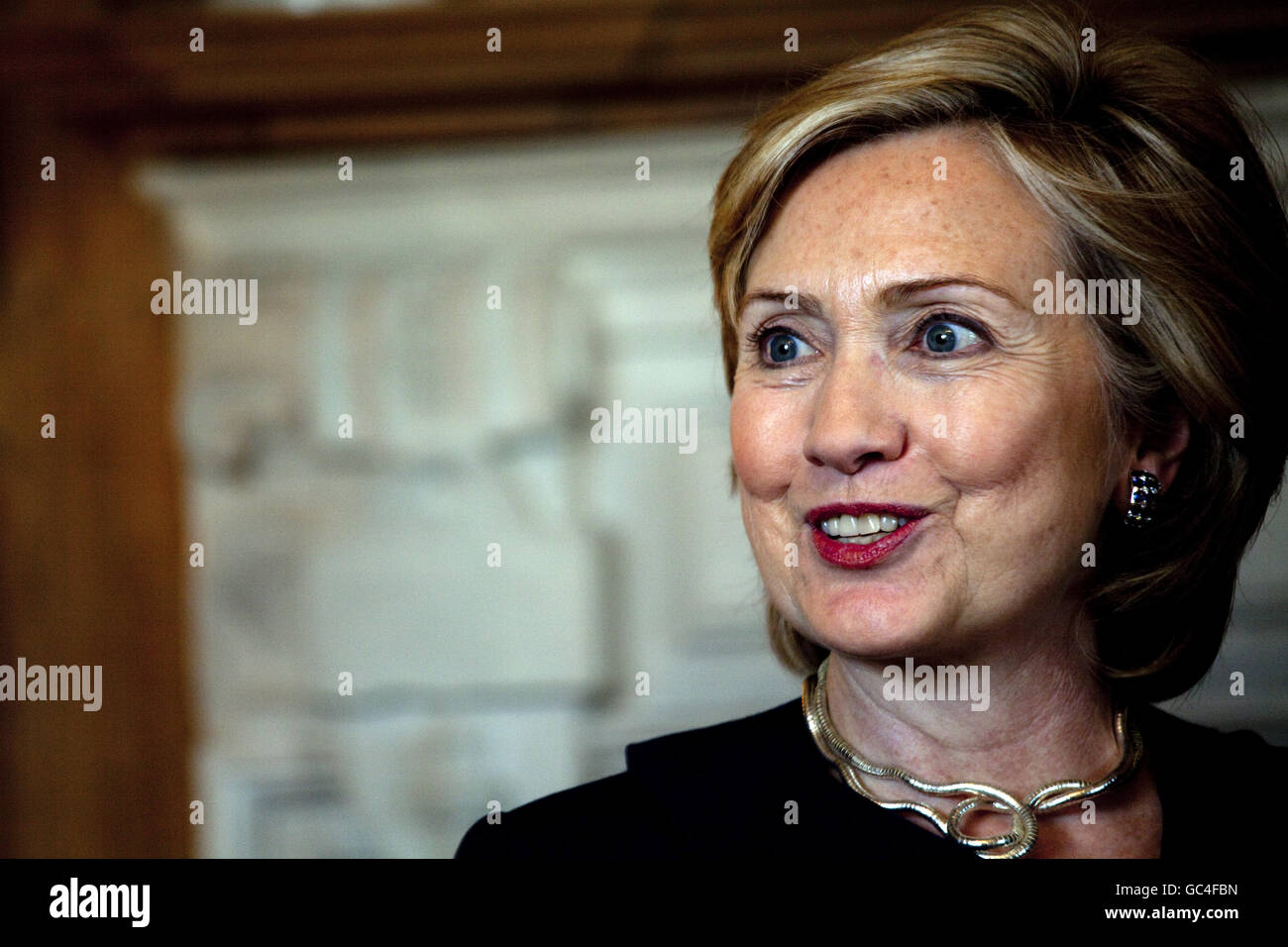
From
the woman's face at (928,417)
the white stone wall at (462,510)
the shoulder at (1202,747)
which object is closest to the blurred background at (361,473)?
the white stone wall at (462,510)

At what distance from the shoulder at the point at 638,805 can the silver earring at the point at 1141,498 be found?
334mm

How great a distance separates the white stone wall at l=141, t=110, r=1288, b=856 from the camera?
7.69 feet

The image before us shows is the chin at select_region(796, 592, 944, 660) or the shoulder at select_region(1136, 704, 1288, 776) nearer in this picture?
the chin at select_region(796, 592, 944, 660)

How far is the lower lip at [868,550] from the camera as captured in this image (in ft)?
3.43

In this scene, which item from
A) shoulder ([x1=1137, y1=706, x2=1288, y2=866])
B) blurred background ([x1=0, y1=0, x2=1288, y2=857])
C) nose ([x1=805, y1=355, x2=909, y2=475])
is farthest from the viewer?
blurred background ([x1=0, y1=0, x2=1288, y2=857])

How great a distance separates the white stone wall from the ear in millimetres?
1200

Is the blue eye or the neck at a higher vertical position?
the blue eye

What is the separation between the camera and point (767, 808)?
1109 millimetres

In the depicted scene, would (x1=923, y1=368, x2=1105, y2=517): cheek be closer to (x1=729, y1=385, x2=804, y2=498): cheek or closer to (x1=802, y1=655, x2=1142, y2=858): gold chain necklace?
(x1=729, y1=385, x2=804, y2=498): cheek

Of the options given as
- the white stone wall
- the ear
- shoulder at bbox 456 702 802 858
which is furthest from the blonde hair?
the white stone wall

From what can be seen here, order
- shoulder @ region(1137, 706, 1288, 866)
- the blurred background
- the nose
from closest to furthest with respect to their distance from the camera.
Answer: the nose → shoulder @ region(1137, 706, 1288, 866) → the blurred background

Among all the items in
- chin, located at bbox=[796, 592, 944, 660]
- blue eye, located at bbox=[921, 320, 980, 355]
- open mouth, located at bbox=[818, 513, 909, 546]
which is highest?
blue eye, located at bbox=[921, 320, 980, 355]

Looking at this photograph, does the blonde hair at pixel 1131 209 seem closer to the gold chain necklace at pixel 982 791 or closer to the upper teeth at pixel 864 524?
the gold chain necklace at pixel 982 791
